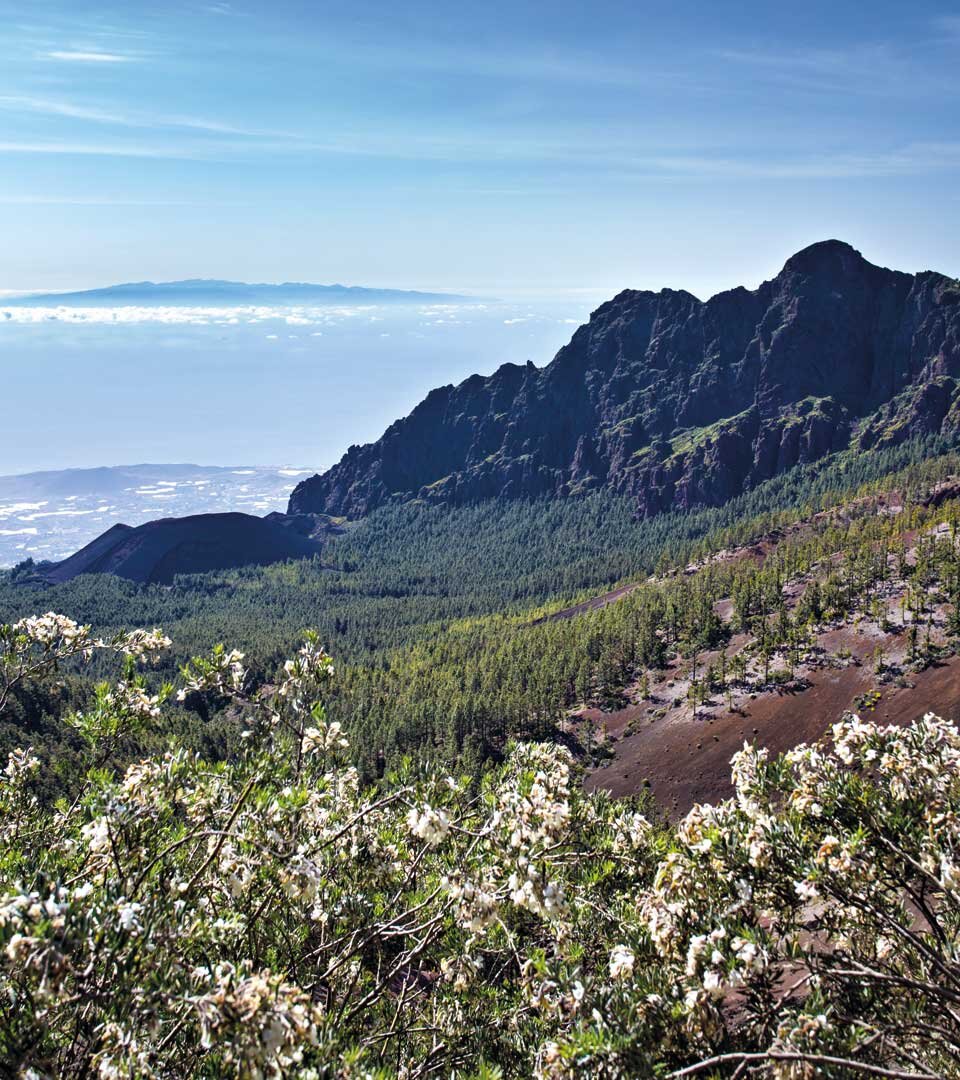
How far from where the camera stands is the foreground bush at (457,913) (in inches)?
258

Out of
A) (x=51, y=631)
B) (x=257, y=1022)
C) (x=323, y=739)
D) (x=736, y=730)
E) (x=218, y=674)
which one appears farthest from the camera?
(x=736, y=730)

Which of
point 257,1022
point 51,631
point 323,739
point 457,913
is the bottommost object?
point 457,913

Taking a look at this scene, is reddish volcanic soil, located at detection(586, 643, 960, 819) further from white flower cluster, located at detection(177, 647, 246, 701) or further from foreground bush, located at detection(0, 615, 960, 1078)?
white flower cluster, located at detection(177, 647, 246, 701)

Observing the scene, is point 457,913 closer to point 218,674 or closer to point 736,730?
point 218,674

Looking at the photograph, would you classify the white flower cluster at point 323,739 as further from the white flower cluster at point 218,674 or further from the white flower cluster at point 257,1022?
the white flower cluster at point 257,1022

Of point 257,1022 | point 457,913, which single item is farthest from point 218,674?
point 257,1022

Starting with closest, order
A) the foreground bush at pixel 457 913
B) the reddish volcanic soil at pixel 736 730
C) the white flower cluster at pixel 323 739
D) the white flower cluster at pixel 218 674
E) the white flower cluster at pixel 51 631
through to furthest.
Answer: the foreground bush at pixel 457 913 → the white flower cluster at pixel 218 674 → the white flower cluster at pixel 323 739 → the white flower cluster at pixel 51 631 → the reddish volcanic soil at pixel 736 730

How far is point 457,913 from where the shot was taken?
899 centimetres

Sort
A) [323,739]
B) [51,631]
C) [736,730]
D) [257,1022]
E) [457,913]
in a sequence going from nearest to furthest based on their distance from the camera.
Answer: [257,1022] → [457,913] → [323,739] → [51,631] → [736,730]

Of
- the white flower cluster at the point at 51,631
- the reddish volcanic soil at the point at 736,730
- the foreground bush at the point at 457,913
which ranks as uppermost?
the white flower cluster at the point at 51,631

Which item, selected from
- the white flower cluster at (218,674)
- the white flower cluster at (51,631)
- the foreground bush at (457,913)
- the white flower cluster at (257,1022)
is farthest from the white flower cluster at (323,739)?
the white flower cluster at (257,1022)

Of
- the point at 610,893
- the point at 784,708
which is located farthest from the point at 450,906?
the point at 784,708

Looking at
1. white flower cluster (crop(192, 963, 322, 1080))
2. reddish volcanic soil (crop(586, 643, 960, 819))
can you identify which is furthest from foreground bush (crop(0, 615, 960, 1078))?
reddish volcanic soil (crop(586, 643, 960, 819))

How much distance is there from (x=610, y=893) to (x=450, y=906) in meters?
6.22
